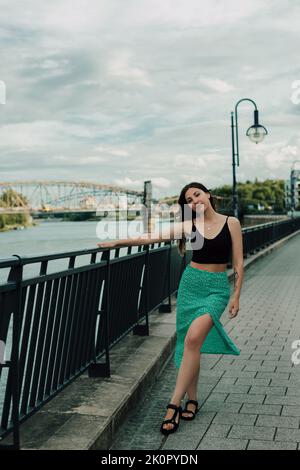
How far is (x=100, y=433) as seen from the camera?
13.5ft

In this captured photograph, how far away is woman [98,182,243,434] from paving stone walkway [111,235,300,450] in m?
0.22

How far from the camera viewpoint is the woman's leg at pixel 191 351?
4.55 m

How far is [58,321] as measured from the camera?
462 cm

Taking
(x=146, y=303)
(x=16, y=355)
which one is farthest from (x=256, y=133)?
(x=16, y=355)

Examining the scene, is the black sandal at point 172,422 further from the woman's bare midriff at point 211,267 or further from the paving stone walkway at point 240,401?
the woman's bare midriff at point 211,267

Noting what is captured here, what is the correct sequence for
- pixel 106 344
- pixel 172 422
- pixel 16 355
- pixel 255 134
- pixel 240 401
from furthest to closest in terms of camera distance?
1. pixel 255 134
2. pixel 106 344
3. pixel 240 401
4. pixel 172 422
5. pixel 16 355

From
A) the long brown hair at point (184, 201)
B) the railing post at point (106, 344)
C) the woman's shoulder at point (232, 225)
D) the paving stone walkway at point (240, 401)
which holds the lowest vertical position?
the paving stone walkway at point (240, 401)

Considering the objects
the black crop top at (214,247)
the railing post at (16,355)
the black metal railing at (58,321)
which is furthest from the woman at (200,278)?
the railing post at (16,355)

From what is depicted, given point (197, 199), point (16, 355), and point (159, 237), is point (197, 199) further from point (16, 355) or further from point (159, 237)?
point (16, 355)

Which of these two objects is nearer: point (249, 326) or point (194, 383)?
point (194, 383)

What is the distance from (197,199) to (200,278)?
516 millimetres
